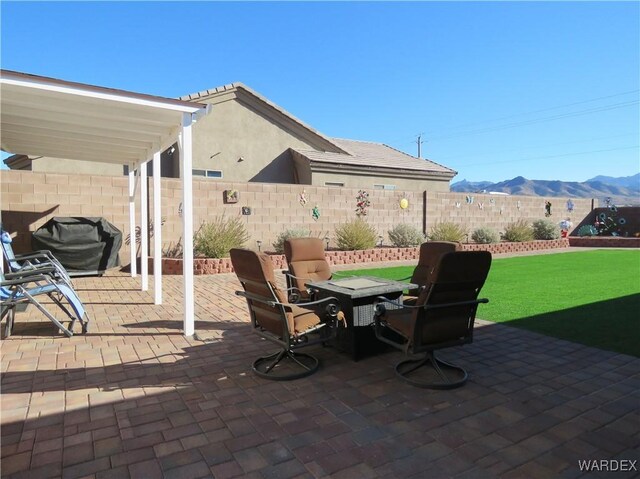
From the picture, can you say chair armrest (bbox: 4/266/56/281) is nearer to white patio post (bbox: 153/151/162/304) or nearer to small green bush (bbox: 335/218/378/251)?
white patio post (bbox: 153/151/162/304)

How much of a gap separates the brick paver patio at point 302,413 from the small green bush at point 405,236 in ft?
32.7

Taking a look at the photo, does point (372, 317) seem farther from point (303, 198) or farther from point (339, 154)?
point (339, 154)

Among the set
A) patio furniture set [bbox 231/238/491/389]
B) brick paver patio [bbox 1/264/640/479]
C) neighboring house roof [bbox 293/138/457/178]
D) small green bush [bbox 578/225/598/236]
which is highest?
neighboring house roof [bbox 293/138/457/178]

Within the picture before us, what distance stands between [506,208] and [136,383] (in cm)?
1916

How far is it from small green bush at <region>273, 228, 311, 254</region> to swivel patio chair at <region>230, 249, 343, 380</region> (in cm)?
844

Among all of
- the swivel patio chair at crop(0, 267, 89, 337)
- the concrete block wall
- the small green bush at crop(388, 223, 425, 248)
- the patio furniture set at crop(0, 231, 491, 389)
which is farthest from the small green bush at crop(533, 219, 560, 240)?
the swivel patio chair at crop(0, 267, 89, 337)

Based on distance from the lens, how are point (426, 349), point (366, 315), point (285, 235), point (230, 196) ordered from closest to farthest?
point (426, 349) < point (366, 315) < point (230, 196) < point (285, 235)

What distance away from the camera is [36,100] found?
4.94 m

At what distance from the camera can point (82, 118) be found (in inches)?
230

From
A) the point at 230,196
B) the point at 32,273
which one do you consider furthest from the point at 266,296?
the point at 230,196

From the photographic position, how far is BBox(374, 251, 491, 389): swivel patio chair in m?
3.63

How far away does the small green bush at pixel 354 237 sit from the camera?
13797 millimetres

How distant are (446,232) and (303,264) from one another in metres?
11.2

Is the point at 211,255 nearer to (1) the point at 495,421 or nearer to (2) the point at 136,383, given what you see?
(2) the point at 136,383
